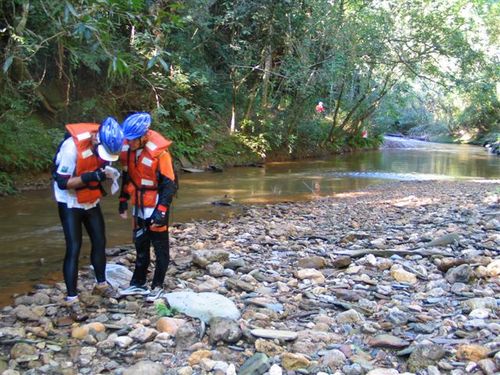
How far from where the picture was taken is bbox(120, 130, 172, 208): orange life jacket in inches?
187

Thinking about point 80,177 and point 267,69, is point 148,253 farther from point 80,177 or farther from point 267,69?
point 267,69

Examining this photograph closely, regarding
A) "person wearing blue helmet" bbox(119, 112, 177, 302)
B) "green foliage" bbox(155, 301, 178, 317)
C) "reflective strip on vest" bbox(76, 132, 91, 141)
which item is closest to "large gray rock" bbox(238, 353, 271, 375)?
"green foliage" bbox(155, 301, 178, 317)

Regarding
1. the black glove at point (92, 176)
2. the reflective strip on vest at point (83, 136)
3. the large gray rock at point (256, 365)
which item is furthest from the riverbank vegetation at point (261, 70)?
the large gray rock at point (256, 365)

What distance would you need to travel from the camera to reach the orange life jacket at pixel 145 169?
476cm

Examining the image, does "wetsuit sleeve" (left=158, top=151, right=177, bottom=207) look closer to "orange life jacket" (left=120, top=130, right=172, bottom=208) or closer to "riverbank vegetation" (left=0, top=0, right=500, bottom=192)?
"orange life jacket" (left=120, top=130, right=172, bottom=208)

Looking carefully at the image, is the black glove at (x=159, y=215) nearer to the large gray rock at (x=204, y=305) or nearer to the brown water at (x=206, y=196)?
the large gray rock at (x=204, y=305)

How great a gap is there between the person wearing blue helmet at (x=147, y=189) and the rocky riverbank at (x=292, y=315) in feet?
1.06

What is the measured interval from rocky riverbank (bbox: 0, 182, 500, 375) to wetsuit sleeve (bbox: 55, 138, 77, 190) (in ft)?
3.89

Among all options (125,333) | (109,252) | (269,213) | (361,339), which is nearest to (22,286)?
(109,252)

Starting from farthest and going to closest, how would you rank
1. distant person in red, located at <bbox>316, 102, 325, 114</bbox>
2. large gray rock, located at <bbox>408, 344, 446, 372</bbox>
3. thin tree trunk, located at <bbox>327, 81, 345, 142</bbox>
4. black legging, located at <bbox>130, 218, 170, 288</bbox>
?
thin tree trunk, located at <bbox>327, 81, 345, 142</bbox>, distant person in red, located at <bbox>316, 102, 325, 114</bbox>, black legging, located at <bbox>130, 218, 170, 288</bbox>, large gray rock, located at <bbox>408, 344, 446, 372</bbox>

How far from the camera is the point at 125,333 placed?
412 centimetres

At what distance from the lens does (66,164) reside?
175 inches

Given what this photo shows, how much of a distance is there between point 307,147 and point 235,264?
69.4ft

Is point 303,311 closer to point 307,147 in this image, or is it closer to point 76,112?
point 76,112
